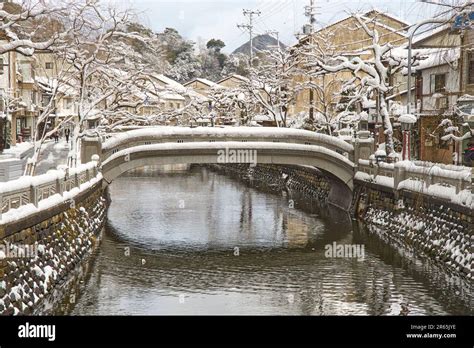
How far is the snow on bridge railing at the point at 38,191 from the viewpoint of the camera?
15688 mm

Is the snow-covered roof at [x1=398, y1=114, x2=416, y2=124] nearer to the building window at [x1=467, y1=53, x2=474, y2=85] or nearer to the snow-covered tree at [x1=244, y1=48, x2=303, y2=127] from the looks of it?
the building window at [x1=467, y1=53, x2=474, y2=85]

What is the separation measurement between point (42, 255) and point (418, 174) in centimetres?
1513

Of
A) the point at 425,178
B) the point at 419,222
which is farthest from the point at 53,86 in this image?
→ the point at 419,222

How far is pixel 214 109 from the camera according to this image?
6731 cm

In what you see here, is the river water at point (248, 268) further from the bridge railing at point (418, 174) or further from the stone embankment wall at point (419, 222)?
the bridge railing at point (418, 174)

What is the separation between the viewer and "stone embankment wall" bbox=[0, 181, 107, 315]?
14.9 metres

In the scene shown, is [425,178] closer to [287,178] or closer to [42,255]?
[42,255]

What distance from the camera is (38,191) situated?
1842 cm

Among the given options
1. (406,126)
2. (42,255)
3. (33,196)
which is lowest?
(42,255)

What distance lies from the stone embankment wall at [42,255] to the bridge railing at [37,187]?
0.44 metres

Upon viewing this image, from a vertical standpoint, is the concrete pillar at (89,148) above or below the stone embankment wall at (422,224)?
above

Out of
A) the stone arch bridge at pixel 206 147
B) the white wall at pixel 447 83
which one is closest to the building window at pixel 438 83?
the white wall at pixel 447 83

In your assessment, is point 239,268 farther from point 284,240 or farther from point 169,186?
point 169,186

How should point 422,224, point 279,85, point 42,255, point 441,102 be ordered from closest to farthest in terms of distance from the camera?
point 42,255
point 422,224
point 441,102
point 279,85
